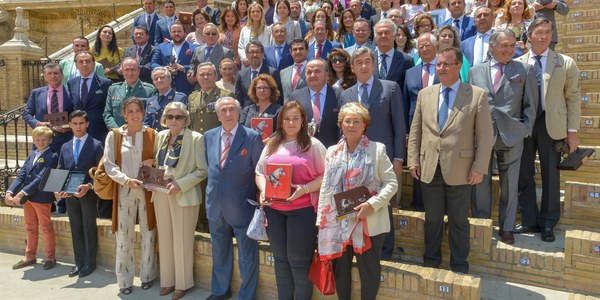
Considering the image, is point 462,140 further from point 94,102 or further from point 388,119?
point 94,102

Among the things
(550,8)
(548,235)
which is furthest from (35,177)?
(550,8)

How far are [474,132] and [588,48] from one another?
502 centimetres

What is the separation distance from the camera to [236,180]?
4227 millimetres

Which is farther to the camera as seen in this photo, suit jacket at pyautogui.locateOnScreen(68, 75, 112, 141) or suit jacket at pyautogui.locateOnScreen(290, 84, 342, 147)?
suit jacket at pyautogui.locateOnScreen(68, 75, 112, 141)

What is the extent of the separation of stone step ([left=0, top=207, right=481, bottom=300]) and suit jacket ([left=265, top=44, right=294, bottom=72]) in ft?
8.65

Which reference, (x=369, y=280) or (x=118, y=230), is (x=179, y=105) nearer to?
(x=118, y=230)

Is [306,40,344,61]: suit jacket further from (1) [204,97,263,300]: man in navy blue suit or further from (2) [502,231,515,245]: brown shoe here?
(2) [502,231,515,245]: brown shoe

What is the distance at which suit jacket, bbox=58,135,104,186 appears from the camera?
16.9ft

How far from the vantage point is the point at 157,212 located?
4.65 m

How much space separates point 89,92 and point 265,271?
3.43m

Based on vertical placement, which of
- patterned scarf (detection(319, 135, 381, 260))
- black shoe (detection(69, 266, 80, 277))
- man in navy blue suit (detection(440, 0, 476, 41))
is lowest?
black shoe (detection(69, 266, 80, 277))

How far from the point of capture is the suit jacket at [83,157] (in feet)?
16.9

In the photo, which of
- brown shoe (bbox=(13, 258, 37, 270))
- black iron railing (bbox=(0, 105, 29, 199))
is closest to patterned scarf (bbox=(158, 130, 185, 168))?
brown shoe (bbox=(13, 258, 37, 270))

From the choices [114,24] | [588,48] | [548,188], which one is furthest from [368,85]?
[114,24]
